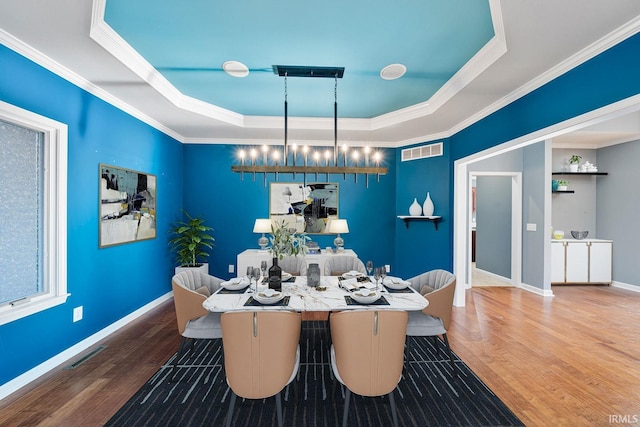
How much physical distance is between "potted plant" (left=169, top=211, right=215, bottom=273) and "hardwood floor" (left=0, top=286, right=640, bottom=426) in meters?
0.78

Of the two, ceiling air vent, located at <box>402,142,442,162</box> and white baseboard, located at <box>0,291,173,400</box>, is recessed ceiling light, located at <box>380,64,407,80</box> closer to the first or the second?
ceiling air vent, located at <box>402,142,442,162</box>

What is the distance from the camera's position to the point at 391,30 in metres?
2.40

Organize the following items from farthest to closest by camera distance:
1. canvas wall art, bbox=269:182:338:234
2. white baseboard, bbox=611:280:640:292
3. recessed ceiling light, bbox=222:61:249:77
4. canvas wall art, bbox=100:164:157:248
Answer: canvas wall art, bbox=269:182:338:234, white baseboard, bbox=611:280:640:292, canvas wall art, bbox=100:164:157:248, recessed ceiling light, bbox=222:61:249:77

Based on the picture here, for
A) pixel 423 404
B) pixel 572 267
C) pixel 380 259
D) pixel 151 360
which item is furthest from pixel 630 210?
pixel 151 360

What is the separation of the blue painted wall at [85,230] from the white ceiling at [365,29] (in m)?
0.19

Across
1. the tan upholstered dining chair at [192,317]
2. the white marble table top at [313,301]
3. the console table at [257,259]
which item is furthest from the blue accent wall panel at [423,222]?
the tan upholstered dining chair at [192,317]

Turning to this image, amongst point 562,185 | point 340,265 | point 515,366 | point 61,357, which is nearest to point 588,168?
point 562,185

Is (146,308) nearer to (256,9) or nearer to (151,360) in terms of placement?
(151,360)

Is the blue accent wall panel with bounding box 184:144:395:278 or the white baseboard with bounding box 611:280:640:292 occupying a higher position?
the blue accent wall panel with bounding box 184:144:395:278

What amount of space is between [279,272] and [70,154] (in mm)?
2357

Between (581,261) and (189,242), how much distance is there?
717 cm

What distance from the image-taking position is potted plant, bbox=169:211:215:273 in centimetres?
471

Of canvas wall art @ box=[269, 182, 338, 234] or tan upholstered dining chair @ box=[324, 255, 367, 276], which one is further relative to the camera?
canvas wall art @ box=[269, 182, 338, 234]

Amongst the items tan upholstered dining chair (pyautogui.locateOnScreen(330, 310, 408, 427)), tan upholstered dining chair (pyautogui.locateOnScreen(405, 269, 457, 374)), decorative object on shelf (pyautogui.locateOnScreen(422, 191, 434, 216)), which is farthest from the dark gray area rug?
decorative object on shelf (pyautogui.locateOnScreen(422, 191, 434, 216))
